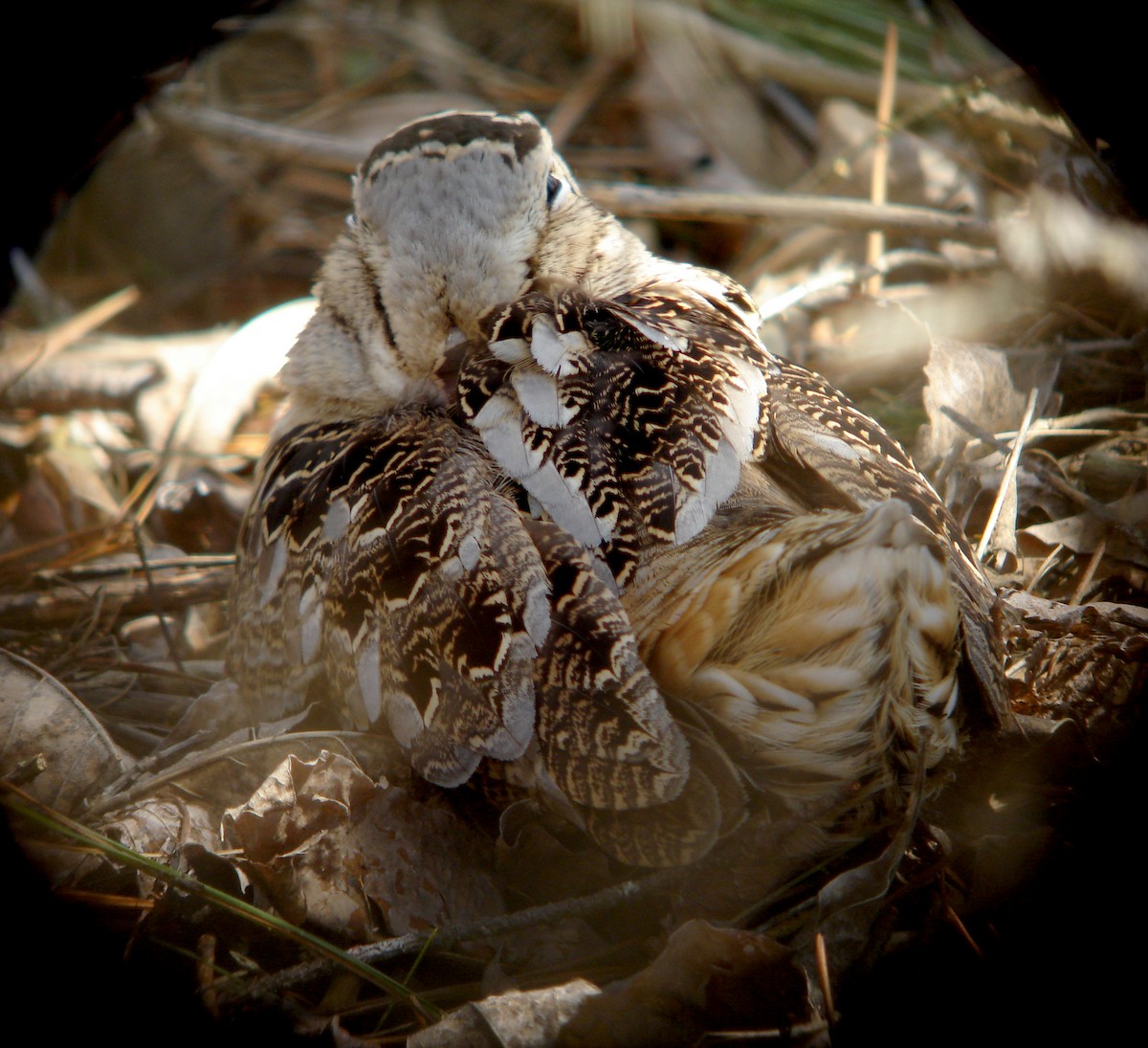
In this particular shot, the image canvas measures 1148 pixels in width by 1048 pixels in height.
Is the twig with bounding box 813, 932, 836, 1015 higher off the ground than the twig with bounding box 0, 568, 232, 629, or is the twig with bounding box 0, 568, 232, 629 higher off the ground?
the twig with bounding box 813, 932, 836, 1015

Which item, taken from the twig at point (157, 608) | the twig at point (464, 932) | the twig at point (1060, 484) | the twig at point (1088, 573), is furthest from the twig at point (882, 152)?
the twig at point (157, 608)

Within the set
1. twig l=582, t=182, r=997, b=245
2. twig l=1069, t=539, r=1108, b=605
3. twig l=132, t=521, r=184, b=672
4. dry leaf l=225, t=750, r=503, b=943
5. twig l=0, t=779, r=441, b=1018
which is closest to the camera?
twig l=0, t=779, r=441, b=1018

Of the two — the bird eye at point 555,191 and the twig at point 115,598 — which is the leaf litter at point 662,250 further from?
the bird eye at point 555,191

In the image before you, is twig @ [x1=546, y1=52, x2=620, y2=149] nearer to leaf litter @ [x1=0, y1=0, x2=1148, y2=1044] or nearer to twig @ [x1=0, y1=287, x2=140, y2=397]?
leaf litter @ [x1=0, y1=0, x2=1148, y2=1044]

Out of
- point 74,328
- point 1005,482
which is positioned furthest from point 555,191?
point 74,328

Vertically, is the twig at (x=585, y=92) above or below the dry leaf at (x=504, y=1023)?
above

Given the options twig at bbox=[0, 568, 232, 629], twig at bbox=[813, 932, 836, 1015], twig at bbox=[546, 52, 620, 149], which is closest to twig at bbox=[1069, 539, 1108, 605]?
twig at bbox=[813, 932, 836, 1015]

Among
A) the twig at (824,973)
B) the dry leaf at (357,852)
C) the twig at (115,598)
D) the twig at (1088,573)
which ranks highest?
the twig at (1088,573)
